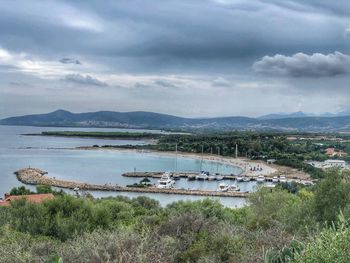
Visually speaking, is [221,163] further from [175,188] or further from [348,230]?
[348,230]

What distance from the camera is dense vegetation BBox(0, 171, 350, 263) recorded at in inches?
307

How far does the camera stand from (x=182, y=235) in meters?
13.7

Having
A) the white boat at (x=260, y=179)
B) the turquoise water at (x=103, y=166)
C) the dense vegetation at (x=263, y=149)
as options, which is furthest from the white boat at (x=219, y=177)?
the dense vegetation at (x=263, y=149)

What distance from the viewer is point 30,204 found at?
21172 millimetres

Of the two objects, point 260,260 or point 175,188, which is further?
point 175,188

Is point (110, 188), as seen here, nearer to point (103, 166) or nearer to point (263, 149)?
point (103, 166)

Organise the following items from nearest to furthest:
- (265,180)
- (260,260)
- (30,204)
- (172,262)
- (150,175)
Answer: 1. (260,260)
2. (172,262)
3. (30,204)
4. (265,180)
5. (150,175)

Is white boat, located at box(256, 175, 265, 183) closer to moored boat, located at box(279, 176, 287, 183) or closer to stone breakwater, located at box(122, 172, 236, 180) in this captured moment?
moored boat, located at box(279, 176, 287, 183)

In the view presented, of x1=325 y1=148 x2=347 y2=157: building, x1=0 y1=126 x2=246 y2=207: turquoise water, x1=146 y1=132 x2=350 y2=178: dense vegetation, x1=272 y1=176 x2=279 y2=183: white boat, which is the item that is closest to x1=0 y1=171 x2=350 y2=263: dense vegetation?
x1=0 y1=126 x2=246 y2=207: turquoise water

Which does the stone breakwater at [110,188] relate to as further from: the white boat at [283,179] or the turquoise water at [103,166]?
the white boat at [283,179]

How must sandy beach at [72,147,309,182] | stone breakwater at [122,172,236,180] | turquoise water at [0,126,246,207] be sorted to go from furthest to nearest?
sandy beach at [72,147,309,182] < stone breakwater at [122,172,236,180] < turquoise water at [0,126,246,207]

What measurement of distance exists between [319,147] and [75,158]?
61362 millimetres

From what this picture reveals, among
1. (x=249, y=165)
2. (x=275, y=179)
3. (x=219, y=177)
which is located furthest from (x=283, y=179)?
(x=249, y=165)

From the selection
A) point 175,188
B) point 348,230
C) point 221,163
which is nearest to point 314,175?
point 175,188
